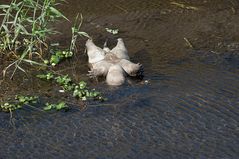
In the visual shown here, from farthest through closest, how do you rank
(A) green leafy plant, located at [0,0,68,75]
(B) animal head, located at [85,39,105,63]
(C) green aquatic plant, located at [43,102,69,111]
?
(B) animal head, located at [85,39,105,63], (A) green leafy plant, located at [0,0,68,75], (C) green aquatic plant, located at [43,102,69,111]

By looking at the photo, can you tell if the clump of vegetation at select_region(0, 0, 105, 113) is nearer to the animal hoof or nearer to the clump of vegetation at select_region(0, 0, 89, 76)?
the clump of vegetation at select_region(0, 0, 89, 76)

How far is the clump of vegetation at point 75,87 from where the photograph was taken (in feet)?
19.7

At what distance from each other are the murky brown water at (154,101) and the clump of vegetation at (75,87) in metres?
0.12

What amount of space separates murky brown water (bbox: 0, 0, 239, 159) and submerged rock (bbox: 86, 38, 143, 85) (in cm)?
11

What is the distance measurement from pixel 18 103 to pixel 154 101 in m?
1.32

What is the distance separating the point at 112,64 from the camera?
643cm

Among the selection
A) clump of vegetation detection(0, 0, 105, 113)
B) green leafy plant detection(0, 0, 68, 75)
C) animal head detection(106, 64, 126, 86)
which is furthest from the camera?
green leafy plant detection(0, 0, 68, 75)

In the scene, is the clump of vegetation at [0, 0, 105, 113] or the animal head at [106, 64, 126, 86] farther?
the animal head at [106, 64, 126, 86]

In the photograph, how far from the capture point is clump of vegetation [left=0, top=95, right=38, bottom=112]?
5.83 meters

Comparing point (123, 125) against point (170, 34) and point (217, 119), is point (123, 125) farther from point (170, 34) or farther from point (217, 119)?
point (170, 34)

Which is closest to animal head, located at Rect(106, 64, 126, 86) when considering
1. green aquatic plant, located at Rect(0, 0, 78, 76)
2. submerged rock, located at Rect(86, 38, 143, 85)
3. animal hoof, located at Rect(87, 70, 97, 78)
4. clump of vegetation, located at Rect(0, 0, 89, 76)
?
submerged rock, located at Rect(86, 38, 143, 85)

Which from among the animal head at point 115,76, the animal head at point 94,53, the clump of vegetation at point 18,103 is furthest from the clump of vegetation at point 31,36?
the animal head at point 115,76

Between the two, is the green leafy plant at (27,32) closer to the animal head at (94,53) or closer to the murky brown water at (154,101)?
the murky brown water at (154,101)

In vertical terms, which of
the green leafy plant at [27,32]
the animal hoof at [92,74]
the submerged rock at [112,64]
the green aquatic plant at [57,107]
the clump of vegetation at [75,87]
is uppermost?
the green leafy plant at [27,32]
